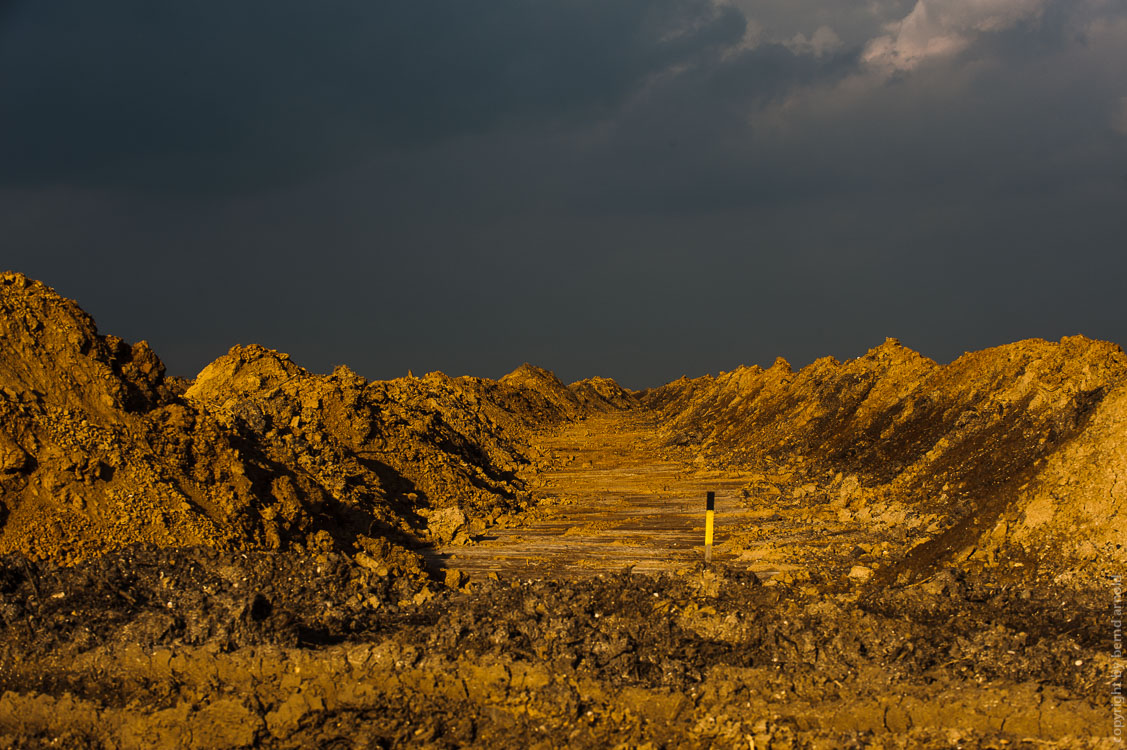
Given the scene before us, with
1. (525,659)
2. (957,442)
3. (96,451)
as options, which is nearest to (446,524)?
(96,451)

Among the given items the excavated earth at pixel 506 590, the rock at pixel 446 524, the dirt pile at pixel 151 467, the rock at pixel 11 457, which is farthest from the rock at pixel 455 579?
the rock at pixel 11 457

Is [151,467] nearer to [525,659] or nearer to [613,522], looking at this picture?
[525,659]

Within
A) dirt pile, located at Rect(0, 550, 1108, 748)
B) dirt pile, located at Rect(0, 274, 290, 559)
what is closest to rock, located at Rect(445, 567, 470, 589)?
dirt pile, located at Rect(0, 550, 1108, 748)

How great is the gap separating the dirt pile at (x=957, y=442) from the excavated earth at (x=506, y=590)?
0.29 ft

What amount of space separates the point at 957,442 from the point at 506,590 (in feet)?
39.1

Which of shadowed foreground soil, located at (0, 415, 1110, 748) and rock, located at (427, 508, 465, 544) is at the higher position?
rock, located at (427, 508, 465, 544)

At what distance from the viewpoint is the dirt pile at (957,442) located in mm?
10992

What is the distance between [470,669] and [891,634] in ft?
13.6

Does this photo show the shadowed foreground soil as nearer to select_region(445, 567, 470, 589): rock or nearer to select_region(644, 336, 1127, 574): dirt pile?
select_region(445, 567, 470, 589): rock

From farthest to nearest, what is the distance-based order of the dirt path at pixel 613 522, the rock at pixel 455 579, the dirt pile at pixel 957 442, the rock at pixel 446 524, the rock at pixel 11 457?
the rock at pixel 446 524, the dirt path at pixel 613 522, the dirt pile at pixel 957 442, the rock at pixel 455 579, the rock at pixel 11 457

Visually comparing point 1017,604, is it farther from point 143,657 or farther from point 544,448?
point 544,448

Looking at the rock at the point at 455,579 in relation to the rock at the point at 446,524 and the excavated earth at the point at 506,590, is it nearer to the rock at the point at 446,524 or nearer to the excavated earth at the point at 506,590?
the excavated earth at the point at 506,590

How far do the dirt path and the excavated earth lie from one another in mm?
117

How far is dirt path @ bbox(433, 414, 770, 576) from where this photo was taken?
12477mm
